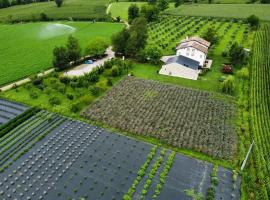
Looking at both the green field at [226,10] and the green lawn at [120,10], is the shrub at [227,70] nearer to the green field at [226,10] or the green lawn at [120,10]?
the green field at [226,10]

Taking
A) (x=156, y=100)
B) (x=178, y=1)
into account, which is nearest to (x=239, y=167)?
(x=156, y=100)

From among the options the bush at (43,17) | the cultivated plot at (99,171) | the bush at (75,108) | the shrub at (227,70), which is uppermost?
the bush at (43,17)

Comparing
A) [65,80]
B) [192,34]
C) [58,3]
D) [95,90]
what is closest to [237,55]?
[192,34]

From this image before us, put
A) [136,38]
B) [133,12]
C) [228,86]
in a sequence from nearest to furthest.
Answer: [228,86] → [136,38] → [133,12]

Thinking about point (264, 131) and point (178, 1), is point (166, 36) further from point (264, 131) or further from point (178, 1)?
point (178, 1)

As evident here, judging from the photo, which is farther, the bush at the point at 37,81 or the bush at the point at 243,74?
the bush at the point at 243,74

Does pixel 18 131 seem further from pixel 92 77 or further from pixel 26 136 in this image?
pixel 92 77

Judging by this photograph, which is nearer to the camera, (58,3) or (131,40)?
(131,40)

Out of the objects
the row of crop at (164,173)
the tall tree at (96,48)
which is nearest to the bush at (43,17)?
the tall tree at (96,48)
